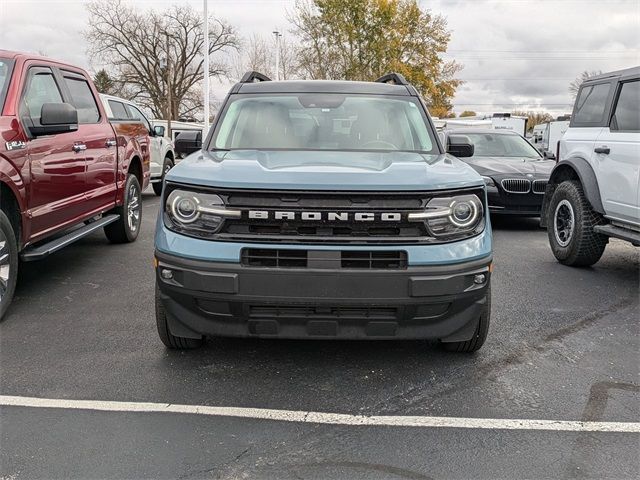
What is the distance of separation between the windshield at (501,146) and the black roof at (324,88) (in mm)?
5962

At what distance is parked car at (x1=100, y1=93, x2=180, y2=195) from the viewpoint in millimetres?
9742

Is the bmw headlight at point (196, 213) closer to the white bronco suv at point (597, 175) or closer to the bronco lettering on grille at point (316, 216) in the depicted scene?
the bronco lettering on grille at point (316, 216)

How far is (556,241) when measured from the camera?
6684mm

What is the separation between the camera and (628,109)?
5.62m

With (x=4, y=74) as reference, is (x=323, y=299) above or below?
below

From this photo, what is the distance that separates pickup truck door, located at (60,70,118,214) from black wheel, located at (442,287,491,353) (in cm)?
384

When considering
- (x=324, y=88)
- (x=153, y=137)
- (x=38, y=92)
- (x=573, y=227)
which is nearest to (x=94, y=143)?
(x=38, y=92)

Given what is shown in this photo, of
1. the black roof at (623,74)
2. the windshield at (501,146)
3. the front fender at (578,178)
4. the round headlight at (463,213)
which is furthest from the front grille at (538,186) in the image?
the round headlight at (463,213)

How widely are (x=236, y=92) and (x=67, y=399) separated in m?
2.68

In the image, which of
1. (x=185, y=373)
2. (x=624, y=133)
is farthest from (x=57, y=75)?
(x=624, y=133)

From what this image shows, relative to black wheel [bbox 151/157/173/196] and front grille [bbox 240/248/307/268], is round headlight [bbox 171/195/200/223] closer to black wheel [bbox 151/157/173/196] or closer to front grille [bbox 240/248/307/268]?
front grille [bbox 240/248/307/268]

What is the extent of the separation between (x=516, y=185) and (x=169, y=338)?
Result: 6.65 meters

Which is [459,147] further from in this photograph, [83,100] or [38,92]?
[83,100]

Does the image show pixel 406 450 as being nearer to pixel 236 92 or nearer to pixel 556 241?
pixel 236 92
